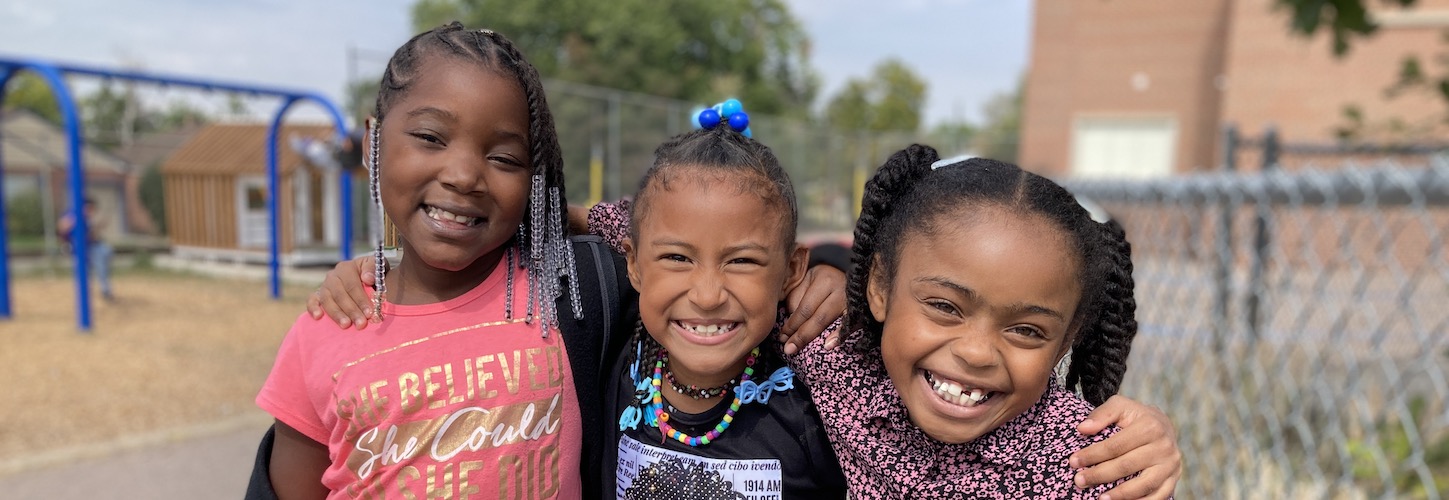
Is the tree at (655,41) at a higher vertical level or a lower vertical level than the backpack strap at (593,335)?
lower

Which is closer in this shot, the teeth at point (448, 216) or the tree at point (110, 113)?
the teeth at point (448, 216)

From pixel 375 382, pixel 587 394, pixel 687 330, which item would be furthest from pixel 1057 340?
pixel 375 382

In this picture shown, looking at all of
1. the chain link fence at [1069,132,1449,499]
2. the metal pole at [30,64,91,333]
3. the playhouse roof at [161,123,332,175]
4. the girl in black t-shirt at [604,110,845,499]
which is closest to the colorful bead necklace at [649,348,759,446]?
the girl in black t-shirt at [604,110,845,499]

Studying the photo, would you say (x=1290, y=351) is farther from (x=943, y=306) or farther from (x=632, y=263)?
(x=632, y=263)

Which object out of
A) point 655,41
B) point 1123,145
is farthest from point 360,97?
point 655,41

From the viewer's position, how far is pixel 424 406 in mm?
1537

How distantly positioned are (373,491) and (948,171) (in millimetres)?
1153

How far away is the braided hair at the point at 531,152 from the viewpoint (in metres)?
1.56

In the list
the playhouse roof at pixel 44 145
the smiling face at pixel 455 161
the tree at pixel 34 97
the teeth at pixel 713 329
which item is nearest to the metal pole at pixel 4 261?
the smiling face at pixel 455 161

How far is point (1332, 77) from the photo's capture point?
17.1 meters

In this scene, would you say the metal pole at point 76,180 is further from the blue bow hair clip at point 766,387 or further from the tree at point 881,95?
the tree at point 881,95

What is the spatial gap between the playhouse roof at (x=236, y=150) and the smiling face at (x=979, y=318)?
10.7m

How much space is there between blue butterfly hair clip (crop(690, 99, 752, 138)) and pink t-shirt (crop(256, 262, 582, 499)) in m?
0.53

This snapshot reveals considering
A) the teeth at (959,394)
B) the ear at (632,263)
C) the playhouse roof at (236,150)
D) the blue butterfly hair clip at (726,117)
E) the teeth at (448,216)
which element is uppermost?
the blue butterfly hair clip at (726,117)
